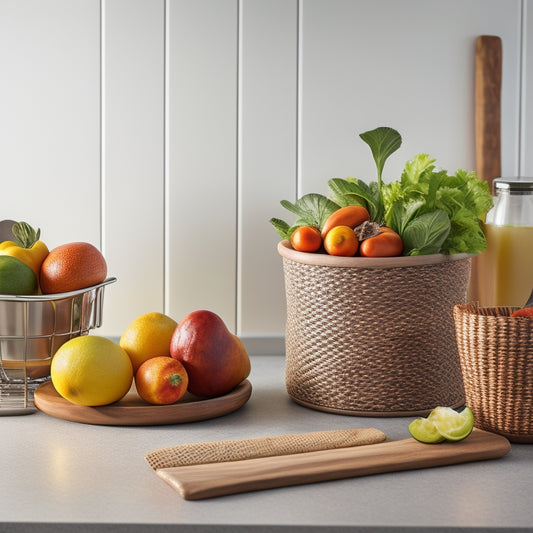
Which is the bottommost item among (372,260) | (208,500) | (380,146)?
(208,500)

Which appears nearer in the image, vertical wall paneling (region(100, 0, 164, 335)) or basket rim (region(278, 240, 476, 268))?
basket rim (region(278, 240, 476, 268))

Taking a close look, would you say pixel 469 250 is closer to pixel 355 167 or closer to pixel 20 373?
pixel 355 167

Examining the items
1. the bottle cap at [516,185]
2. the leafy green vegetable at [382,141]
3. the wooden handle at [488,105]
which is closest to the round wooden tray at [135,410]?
the leafy green vegetable at [382,141]

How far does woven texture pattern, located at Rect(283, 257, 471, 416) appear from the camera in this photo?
3.29 ft

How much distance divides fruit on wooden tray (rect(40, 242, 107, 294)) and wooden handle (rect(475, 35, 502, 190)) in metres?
0.67

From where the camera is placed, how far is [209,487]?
76cm

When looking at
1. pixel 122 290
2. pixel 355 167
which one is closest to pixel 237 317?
pixel 122 290

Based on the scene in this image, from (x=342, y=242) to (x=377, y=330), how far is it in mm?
117

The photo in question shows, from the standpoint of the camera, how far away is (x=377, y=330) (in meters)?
1.01

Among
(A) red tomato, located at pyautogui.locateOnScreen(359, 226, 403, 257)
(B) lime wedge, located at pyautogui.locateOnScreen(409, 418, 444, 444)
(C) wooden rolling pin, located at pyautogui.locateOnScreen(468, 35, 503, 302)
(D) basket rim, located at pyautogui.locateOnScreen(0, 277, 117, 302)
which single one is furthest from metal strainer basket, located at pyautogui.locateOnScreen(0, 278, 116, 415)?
(C) wooden rolling pin, located at pyautogui.locateOnScreen(468, 35, 503, 302)

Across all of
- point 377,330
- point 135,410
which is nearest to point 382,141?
point 377,330

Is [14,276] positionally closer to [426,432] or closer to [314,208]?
[314,208]

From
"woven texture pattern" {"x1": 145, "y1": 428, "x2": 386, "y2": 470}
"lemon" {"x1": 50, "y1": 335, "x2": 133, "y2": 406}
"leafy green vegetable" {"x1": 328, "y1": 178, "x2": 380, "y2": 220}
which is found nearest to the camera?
"woven texture pattern" {"x1": 145, "y1": 428, "x2": 386, "y2": 470}

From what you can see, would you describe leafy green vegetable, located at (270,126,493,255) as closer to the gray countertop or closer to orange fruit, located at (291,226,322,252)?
orange fruit, located at (291,226,322,252)
